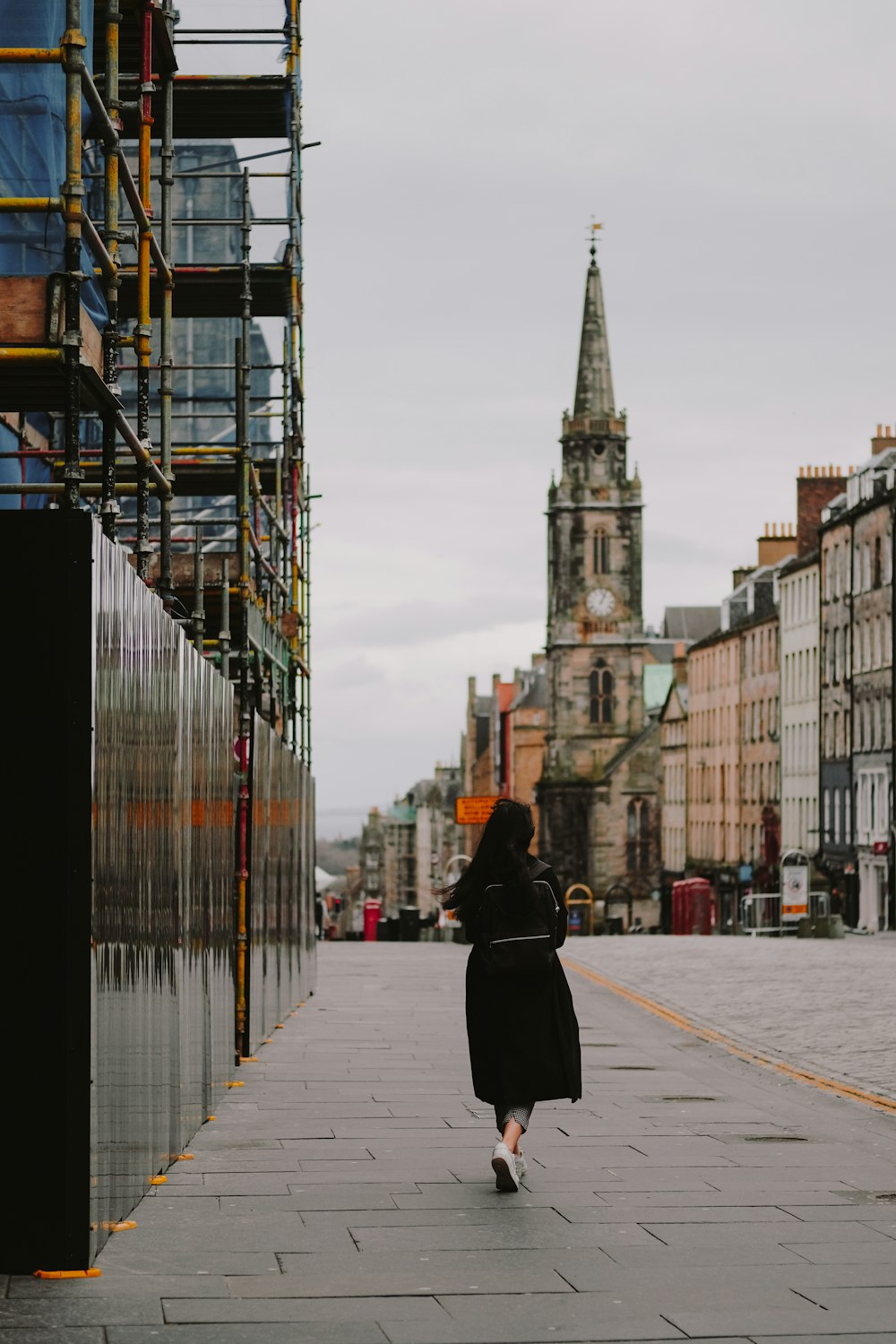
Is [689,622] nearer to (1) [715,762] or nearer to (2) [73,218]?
(1) [715,762]

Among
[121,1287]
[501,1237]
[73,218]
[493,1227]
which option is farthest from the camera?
[493,1227]

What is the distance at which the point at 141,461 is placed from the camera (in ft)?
33.6

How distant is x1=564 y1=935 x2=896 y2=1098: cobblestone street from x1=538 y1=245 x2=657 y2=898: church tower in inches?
3237

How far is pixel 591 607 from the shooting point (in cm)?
12925

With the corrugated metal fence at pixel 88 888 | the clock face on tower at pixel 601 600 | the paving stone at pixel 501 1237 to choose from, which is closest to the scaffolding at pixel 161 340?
the corrugated metal fence at pixel 88 888

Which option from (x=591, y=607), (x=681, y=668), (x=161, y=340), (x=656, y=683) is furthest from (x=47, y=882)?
(x=656, y=683)

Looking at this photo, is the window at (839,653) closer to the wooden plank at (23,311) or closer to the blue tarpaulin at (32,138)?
the blue tarpaulin at (32,138)

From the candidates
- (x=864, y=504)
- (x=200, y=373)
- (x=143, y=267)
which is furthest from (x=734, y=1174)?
(x=864, y=504)

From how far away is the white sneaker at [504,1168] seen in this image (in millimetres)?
9766

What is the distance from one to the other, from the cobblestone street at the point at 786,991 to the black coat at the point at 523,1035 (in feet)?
16.3

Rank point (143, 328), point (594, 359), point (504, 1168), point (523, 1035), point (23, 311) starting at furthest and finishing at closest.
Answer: point (594, 359) < point (143, 328) < point (523, 1035) < point (504, 1168) < point (23, 311)

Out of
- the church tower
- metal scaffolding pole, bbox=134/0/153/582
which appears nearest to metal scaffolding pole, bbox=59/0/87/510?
metal scaffolding pole, bbox=134/0/153/582

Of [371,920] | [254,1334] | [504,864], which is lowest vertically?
[371,920]

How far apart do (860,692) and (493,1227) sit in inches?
2729
